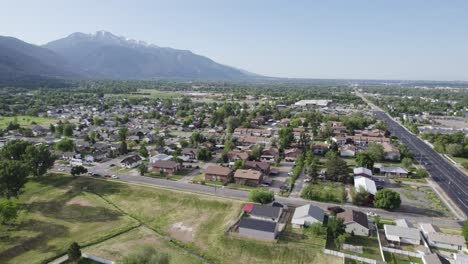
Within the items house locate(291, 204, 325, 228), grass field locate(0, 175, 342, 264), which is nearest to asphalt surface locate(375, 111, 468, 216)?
house locate(291, 204, 325, 228)

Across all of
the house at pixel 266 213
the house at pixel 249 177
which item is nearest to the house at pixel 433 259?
the house at pixel 266 213

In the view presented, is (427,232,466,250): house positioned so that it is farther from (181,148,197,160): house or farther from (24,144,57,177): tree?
(24,144,57,177): tree

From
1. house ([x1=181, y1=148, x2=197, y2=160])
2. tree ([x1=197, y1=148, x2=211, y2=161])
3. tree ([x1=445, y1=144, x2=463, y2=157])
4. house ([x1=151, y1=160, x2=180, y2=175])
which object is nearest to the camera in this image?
house ([x1=151, y1=160, x2=180, y2=175])

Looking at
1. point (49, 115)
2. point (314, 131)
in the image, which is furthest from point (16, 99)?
point (314, 131)

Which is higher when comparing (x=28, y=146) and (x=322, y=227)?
(x=28, y=146)

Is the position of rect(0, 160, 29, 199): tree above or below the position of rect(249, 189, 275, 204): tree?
above

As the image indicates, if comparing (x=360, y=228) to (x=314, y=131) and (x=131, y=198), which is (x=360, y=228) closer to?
(x=131, y=198)
